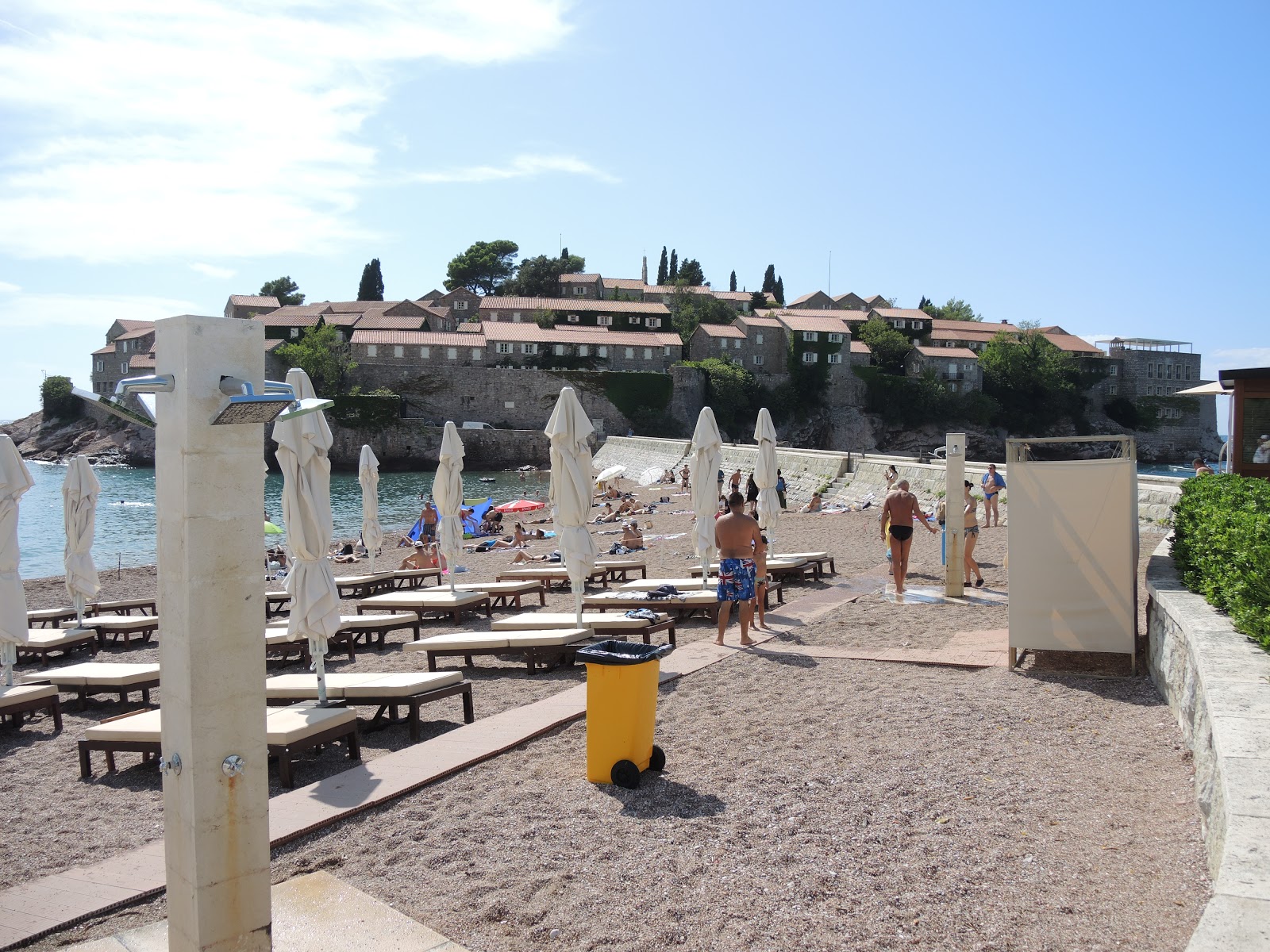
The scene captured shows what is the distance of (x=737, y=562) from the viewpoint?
29.2 ft

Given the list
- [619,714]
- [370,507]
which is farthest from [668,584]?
[370,507]

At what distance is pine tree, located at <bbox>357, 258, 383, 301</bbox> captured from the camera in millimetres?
90188

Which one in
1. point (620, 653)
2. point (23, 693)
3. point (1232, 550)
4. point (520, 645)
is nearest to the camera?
point (620, 653)

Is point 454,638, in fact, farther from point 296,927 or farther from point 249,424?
point 249,424

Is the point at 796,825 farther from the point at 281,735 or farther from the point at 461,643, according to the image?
the point at 461,643

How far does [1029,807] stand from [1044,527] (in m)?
3.34

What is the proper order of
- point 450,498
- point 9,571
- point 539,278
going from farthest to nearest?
point 539,278 → point 450,498 → point 9,571

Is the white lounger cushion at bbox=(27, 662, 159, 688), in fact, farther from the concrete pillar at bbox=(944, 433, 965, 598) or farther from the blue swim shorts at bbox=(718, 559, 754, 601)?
the concrete pillar at bbox=(944, 433, 965, 598)

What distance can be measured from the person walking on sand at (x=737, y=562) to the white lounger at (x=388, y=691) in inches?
115

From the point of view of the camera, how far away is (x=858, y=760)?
549cm

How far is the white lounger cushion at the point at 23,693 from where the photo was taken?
294 inches

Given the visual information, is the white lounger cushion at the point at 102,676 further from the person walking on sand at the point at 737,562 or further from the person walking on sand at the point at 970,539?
the person walking on sand at the point at 970,539

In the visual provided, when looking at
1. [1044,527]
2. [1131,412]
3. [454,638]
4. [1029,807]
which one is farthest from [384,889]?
[1131,412]

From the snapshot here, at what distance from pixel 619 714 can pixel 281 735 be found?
2.24 meters
